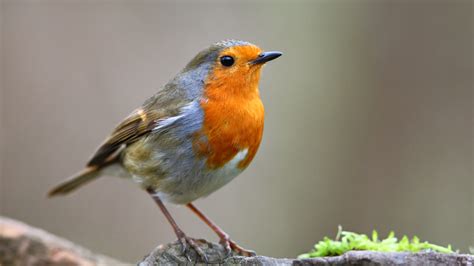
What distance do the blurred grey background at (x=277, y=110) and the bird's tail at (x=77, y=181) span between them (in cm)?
261

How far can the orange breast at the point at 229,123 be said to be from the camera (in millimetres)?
3799

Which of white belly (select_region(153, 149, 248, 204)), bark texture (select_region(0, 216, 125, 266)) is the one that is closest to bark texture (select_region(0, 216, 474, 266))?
bark texture (select_region(0, 216, 125, 266))

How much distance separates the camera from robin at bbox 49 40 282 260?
12.6 feet

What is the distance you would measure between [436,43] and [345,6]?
1.31m

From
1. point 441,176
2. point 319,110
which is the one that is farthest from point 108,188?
point 441,176

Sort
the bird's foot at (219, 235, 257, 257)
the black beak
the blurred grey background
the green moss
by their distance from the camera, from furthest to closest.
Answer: the blurred grey background → the black beak → the bird's foot at (219, 235, 257, 257) → the green moss

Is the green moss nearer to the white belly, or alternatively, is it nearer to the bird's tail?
the white belly

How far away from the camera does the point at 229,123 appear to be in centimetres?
383

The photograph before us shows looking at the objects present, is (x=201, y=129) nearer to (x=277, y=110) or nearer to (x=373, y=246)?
(x=373, y=246)

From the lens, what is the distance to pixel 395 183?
7805 mm

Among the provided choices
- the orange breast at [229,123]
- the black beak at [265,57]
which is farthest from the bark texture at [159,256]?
the black beak at [265,57]

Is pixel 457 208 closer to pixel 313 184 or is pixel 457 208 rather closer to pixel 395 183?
pixel 395 183

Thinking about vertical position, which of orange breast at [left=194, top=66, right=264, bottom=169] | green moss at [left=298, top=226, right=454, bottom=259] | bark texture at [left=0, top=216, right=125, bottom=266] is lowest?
bark texture at [left=0, top=216, right=125, bottom=266]

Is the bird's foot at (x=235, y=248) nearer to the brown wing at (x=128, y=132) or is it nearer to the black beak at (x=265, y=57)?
the brown wing at (x=128, y=132)
